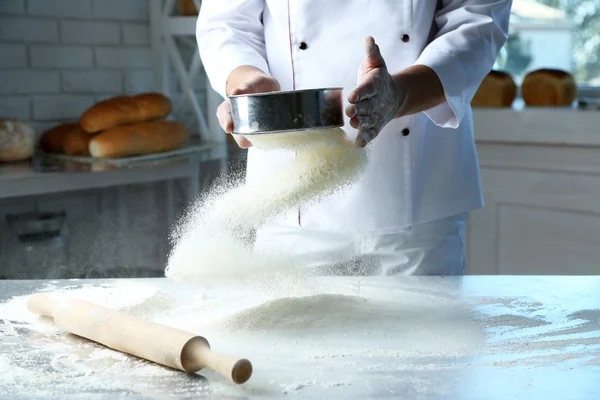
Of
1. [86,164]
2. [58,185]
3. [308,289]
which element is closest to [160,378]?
[308,289]

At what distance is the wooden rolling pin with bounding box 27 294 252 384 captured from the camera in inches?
30.2

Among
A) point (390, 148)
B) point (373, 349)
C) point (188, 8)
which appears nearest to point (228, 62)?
point (390, 148)

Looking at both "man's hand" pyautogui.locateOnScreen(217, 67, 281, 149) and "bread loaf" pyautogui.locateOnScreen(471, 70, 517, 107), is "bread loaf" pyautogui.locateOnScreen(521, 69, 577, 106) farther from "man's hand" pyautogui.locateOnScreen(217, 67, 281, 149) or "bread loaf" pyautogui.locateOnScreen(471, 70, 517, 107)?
"man's hand" pyautogui.locateOnScreen(217, 67, 281, 149)

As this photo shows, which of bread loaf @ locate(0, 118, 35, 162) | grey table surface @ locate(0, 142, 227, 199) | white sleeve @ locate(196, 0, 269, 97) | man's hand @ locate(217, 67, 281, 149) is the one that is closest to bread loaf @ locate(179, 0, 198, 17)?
grey table surface @ locate(0, 142, 227, 199)

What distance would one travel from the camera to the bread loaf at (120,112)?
7.13 ft

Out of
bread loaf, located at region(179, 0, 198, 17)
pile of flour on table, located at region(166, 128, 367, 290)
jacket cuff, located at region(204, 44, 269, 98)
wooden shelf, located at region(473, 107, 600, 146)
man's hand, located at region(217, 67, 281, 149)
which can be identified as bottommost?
pile of flour on table, located at region(166, 128, 367, 290)

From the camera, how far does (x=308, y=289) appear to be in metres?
1.12

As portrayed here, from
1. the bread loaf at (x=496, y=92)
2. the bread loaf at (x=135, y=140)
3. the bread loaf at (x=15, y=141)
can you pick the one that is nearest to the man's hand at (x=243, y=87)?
the bread loaf at (x=135, y=140)

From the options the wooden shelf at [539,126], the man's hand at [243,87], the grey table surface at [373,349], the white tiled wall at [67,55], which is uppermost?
the white tiled wall at [67,55]

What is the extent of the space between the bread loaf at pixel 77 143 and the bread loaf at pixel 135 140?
75 millimetres

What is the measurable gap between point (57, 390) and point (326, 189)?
1.45ft

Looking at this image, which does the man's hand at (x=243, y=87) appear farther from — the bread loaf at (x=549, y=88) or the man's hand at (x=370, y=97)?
the bread loaf at (x=549, y=88)

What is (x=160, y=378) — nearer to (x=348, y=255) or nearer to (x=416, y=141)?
(x=348, y=255)

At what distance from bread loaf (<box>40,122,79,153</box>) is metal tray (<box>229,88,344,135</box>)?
4.51 feet
